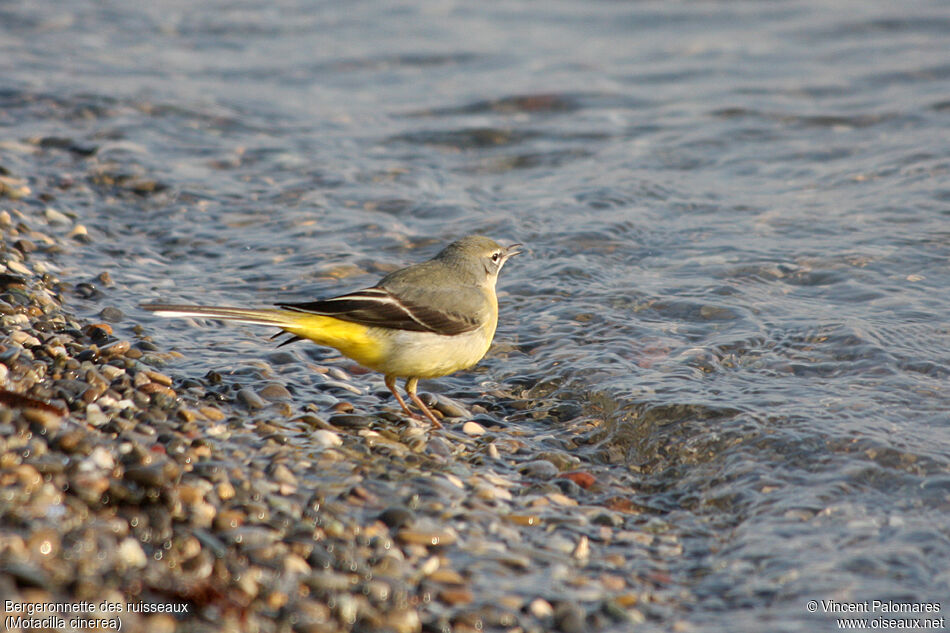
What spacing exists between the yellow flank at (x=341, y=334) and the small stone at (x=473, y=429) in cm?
88

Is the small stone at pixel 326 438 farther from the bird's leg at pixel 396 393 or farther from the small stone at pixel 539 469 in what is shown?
the small stone at pixel 539 469

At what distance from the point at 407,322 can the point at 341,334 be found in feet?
1.83

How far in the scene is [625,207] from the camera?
A: 41.5 ft

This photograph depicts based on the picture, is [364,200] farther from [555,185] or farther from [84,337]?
[84,337]

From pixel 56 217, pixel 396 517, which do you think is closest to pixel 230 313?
pixel 396 517

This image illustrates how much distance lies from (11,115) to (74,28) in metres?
6.02

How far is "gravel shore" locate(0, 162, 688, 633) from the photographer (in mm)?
4938

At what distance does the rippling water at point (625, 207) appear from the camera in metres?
6.97

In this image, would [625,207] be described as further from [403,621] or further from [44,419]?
[403,621]

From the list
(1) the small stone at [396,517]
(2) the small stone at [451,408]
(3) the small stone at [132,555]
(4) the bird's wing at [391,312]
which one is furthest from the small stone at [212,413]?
(3) the small stone at [132,555]

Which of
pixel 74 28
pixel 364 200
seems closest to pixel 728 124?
pixel 364 200

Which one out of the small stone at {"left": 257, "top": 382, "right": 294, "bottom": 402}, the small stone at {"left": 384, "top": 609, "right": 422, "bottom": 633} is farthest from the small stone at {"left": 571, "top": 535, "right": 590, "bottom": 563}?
the small stone at {"left": 257, "top": 382, "right": 294, "bottom": 402}

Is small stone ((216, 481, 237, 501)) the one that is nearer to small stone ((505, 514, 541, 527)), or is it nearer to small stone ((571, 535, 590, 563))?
small stone ((505, 514, 541, 527))

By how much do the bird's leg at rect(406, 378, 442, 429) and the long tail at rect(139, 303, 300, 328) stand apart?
122 centimetres
